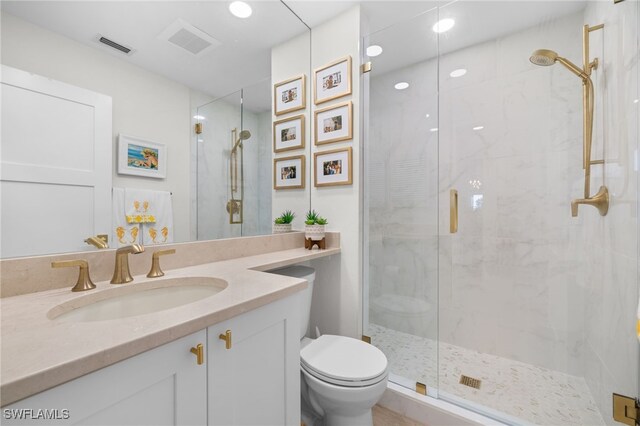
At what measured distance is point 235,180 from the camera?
5.14 feet

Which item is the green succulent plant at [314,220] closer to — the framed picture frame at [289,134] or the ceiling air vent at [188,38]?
the framed picture frame at [289,134]

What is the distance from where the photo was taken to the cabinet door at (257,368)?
729mm

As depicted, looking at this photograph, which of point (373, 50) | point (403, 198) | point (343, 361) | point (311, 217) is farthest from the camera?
point (403, 198)

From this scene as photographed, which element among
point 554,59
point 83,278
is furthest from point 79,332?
point 554,59

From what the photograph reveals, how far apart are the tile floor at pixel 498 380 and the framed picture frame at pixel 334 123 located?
135 cm

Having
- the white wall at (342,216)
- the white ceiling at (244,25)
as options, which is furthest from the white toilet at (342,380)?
the white ceiling at (244,25)

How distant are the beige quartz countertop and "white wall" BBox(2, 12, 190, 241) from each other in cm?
46

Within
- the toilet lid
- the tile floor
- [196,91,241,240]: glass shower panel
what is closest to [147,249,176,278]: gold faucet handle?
[196,91,241,240]: glass shower panel

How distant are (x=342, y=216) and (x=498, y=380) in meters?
1.43

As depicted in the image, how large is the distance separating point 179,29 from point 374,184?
4.94 ft

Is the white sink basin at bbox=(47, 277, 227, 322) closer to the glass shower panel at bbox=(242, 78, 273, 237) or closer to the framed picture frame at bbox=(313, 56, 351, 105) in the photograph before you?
the glass shower panel at bbox=(242, 78, 273, 237)

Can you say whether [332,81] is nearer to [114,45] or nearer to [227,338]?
[114,45]

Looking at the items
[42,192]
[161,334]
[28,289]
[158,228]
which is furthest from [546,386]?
[42,192]

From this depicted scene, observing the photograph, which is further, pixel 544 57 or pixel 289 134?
pixel 289 134
